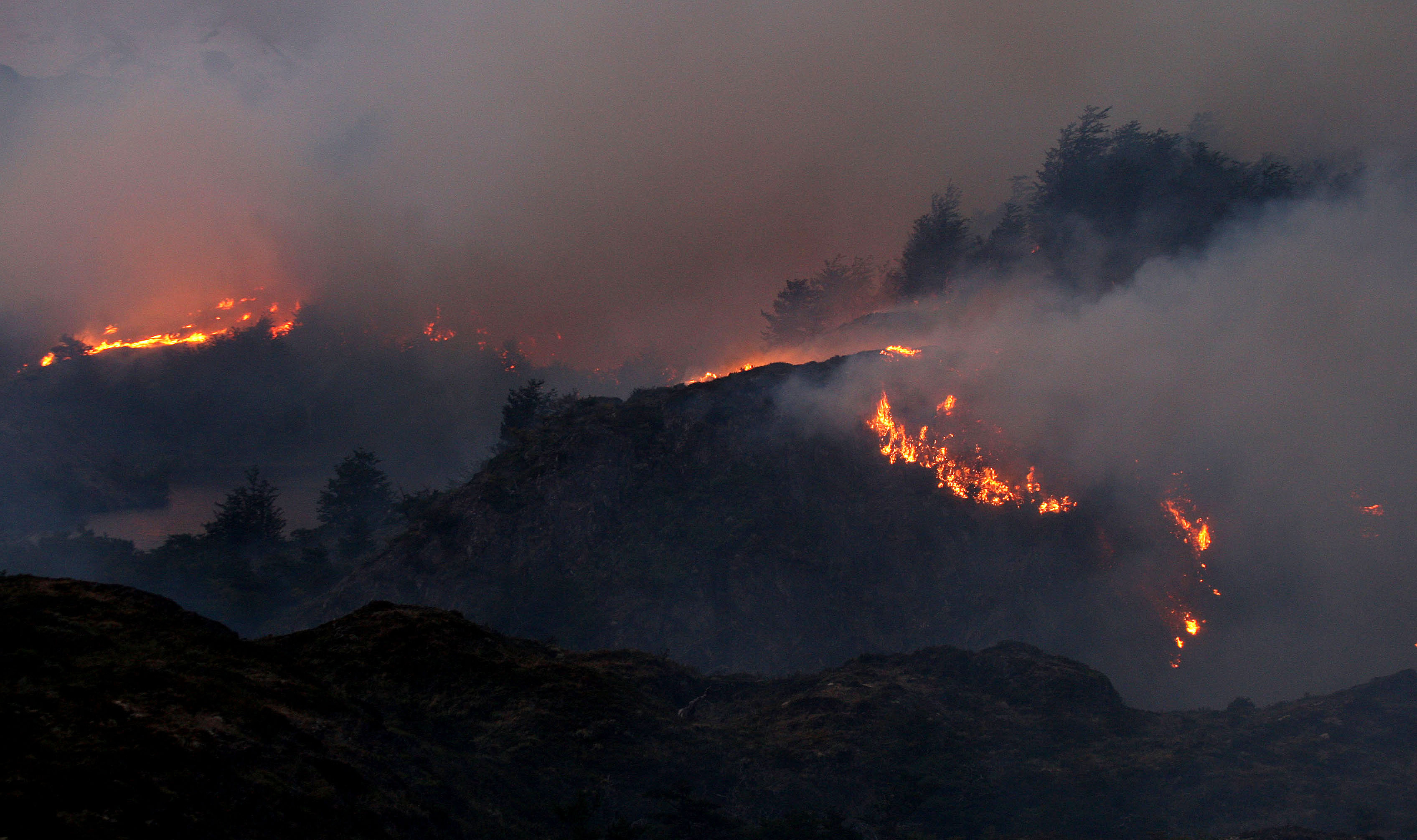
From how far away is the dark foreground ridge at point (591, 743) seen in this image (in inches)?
459

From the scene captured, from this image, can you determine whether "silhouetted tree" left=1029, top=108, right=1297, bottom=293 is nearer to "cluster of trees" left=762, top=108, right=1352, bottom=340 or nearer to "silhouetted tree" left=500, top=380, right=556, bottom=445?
"cluster of trees" left=762, top=108, right=1352, bottom=340

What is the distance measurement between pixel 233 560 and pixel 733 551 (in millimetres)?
43522

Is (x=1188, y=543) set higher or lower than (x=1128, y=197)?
lower

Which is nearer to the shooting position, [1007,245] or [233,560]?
[233,560]

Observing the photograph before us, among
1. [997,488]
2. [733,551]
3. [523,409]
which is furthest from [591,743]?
[523,409]

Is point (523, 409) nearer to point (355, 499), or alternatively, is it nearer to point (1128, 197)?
point (355, 499)

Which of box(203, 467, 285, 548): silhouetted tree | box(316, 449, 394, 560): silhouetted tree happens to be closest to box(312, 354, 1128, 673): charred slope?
box(203, 467, 285, 548): silhouetted tree

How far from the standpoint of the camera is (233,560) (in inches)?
2504

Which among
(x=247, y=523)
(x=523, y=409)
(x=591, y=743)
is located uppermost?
(x=523, y=409)

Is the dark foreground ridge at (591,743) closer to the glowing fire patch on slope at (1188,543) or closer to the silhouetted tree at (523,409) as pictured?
the glowing fire patch on slope at (1188,543)

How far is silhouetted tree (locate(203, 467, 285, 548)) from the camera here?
226ft

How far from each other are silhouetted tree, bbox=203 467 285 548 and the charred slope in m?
19.9

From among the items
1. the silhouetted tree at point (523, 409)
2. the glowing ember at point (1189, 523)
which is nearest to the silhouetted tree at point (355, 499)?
the silhouetted tree at point (523, 409)

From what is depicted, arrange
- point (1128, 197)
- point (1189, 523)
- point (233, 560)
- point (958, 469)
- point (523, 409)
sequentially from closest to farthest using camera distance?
1. point (1189, 523)
2. point (958, 469)
3. point (233, 560)
4. point (523, 409)
5. point (1128, 197)
